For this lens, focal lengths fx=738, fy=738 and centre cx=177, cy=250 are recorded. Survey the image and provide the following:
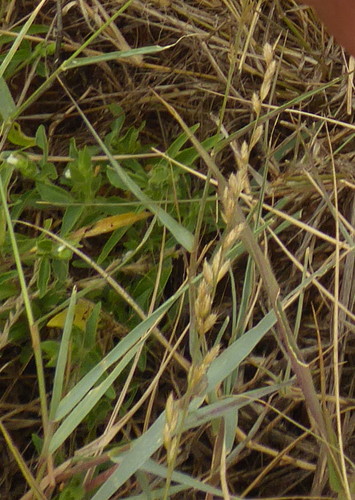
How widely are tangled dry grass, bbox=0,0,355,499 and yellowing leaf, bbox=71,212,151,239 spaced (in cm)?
11

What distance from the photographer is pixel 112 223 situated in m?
1.04

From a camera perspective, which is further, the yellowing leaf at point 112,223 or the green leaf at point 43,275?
the yellowing leaf at point 112,223

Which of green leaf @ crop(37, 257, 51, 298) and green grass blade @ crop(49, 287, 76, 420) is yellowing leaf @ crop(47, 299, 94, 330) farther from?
green grass blade @ crop(49, 287, 76, 420)

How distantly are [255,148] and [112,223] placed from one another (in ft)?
1.13

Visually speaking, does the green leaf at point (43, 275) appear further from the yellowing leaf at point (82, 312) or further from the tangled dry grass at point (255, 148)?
the tangled dry grass at point (255, 148)

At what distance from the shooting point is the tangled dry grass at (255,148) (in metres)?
1.00

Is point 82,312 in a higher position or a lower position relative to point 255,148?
lower

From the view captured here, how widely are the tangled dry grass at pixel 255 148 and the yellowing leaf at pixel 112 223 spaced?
109 mm

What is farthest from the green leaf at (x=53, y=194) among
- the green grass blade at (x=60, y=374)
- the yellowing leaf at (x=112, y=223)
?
the green grass blade at (x=60, y=374)

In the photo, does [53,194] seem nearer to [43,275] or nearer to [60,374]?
[43,275]

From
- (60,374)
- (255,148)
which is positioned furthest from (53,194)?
(255,148)

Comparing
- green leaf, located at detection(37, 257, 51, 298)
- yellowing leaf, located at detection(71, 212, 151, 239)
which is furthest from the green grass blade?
yellowing leaf, located at detection(71, 212, 151, 239)

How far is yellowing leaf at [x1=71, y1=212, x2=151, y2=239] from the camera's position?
1.03 metres

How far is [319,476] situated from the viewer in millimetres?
948
